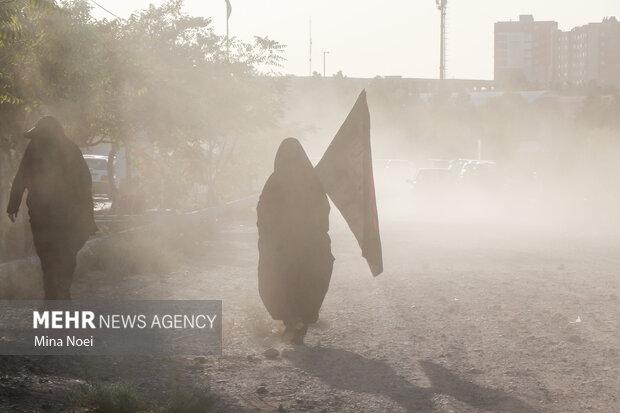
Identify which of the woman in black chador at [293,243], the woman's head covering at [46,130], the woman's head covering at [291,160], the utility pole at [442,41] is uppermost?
the utility pole at [442,41]

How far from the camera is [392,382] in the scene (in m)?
6.84

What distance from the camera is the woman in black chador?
8.59m

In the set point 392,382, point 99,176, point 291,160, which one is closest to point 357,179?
point 291,160

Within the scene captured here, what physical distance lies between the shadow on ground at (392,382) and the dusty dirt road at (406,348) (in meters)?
0.01

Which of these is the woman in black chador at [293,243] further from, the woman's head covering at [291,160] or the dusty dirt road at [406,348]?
the dusty dirt road at [406,348]

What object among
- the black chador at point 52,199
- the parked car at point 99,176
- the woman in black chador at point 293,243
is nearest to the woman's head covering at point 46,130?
the black chador at point 52,199

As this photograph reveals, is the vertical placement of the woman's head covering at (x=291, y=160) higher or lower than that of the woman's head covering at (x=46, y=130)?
lower

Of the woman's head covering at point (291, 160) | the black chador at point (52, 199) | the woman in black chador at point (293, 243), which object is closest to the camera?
the woman in black chador at point (293, 243)

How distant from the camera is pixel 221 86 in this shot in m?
29.8

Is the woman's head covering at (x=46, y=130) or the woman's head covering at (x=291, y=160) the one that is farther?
the woman's head covering at (x=46, y=130)

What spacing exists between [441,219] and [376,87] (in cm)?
8644

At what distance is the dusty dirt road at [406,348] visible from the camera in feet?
20.7

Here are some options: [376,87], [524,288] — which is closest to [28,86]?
[524,288]

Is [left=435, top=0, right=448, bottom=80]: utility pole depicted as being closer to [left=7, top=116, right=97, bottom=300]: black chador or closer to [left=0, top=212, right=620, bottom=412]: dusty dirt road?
[left=0, top=212, right=620, bottom=412]: dusty dirt road
